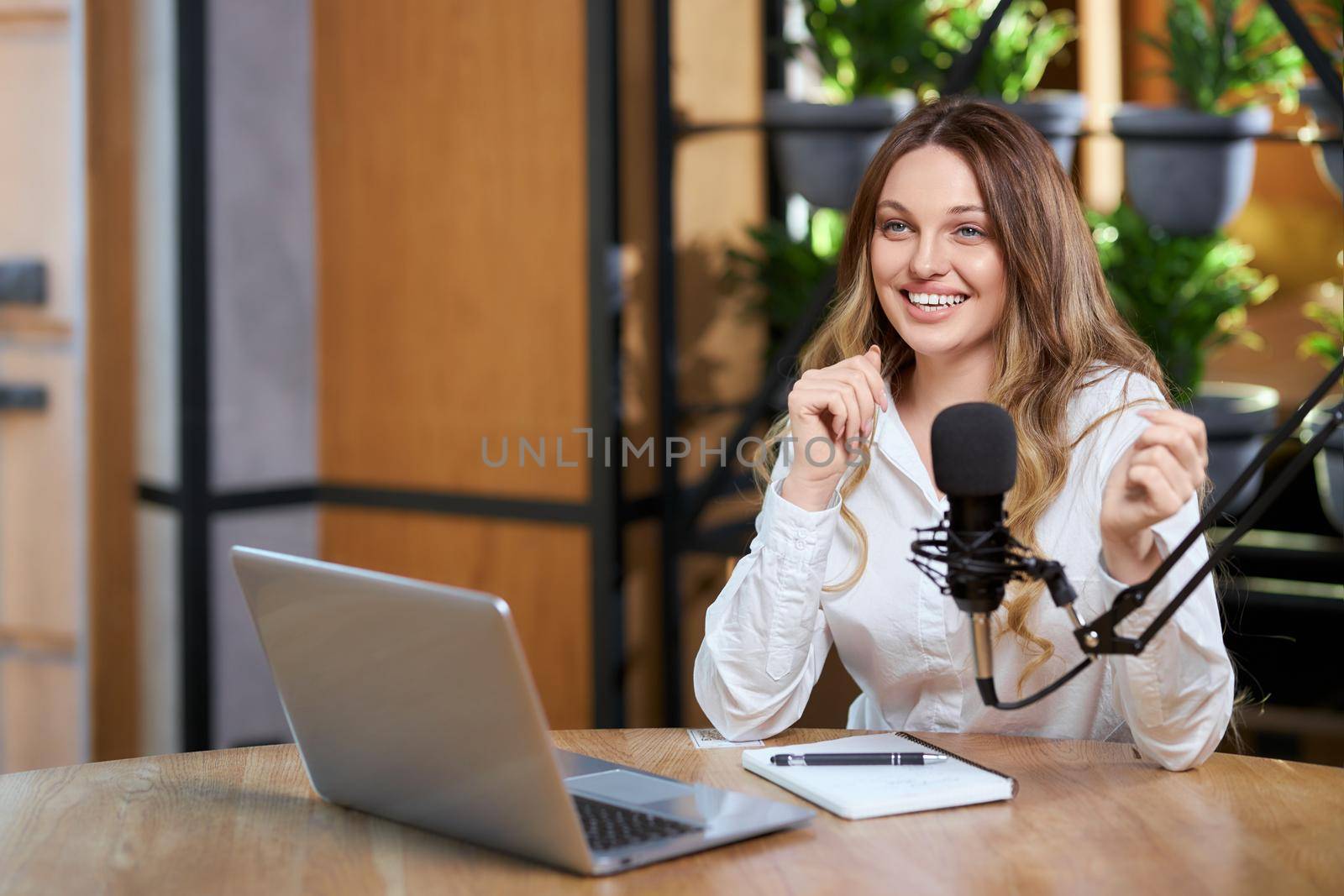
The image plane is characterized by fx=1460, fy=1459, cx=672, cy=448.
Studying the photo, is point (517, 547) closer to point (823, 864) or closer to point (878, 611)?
point (878, 611)

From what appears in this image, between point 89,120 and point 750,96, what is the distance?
52.9 inches

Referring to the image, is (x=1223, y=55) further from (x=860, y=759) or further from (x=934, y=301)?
(x=860, y=759)

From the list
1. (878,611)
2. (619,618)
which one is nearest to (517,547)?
(619,618)

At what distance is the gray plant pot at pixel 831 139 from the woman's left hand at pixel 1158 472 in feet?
5.21

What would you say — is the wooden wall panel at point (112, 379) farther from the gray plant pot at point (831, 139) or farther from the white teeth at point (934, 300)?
the white teeth at point (934, 300)

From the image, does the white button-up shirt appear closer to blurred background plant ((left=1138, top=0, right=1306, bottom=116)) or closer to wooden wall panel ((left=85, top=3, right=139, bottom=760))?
blurred background plant ((left=1138, top=0, right=1306, bottom=116))

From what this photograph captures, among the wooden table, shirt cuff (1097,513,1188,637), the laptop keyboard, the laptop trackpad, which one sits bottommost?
the wooden table

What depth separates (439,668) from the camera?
→ 1032mm

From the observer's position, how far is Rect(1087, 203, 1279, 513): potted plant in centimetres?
275

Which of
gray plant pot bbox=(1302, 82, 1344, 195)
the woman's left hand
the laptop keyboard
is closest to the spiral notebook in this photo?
the laptop keyboard

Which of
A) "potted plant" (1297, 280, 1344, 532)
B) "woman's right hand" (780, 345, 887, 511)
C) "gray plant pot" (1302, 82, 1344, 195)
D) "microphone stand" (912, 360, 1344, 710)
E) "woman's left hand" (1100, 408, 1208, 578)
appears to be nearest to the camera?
"microphone stand" (912, 360, 1344, 710)

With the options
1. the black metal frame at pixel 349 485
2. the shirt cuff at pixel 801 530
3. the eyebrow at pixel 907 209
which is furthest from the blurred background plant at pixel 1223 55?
the shirt cuff at pixel 801 530

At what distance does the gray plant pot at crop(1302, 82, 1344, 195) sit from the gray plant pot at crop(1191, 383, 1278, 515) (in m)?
0.43

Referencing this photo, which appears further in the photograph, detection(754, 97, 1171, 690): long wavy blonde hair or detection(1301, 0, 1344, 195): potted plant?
detection(1301, 0, 1344, 195): potted plant
